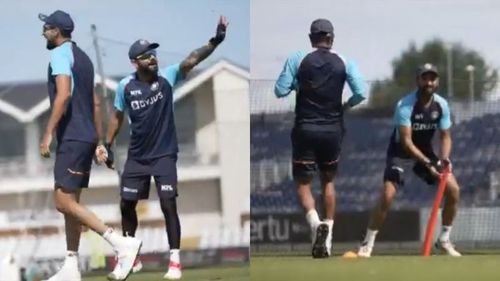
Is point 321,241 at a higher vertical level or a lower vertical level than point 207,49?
lower

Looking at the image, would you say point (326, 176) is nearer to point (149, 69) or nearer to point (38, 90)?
point (149, 69)

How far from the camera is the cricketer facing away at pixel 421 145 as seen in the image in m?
Result: 7.46

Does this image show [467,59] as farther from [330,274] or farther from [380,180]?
[330,274]

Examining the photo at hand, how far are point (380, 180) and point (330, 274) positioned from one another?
18.1 feet

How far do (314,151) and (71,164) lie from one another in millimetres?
1399

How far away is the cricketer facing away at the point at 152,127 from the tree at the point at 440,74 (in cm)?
424

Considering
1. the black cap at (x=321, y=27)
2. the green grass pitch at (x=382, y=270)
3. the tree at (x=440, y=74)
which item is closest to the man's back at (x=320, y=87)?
the black cap at (x=321, y=27)

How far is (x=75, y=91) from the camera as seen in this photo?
5535mm

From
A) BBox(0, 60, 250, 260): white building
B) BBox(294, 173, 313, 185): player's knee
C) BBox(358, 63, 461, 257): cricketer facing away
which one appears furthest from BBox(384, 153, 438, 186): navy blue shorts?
BBox(294, 173, 313, 185): player's knee

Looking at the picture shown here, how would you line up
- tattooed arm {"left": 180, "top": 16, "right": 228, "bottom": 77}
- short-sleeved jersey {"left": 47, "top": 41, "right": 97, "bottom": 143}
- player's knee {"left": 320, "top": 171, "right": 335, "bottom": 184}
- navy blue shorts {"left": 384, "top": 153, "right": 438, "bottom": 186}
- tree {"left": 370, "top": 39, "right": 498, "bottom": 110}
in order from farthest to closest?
tree {"left": 370, "top": 39, "right": 498, "bottom": 110} < navy blue shorts {"left": 384, "top": 153, "right": 438, "bottom": 186} < player's knee {"left": 320, "top": 171, "right": 335, "bottom": 184} < tattooed arm {"left": 180, "top": 16, "right": 228, "bottom": 77} < short-sleeved jersey {"left": 47, "top": 41, "right": 97, "bottom": 143}

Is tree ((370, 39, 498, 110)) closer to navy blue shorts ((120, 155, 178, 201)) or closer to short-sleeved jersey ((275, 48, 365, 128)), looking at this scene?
short-sleeved jersey ((275, 48, 365, 128))

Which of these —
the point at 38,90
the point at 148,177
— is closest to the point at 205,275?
the point at 148,177

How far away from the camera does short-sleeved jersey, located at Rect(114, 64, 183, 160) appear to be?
5750mm

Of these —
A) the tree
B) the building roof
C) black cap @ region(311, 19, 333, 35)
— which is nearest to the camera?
black cap @ region(311, 19, 333, 35)
